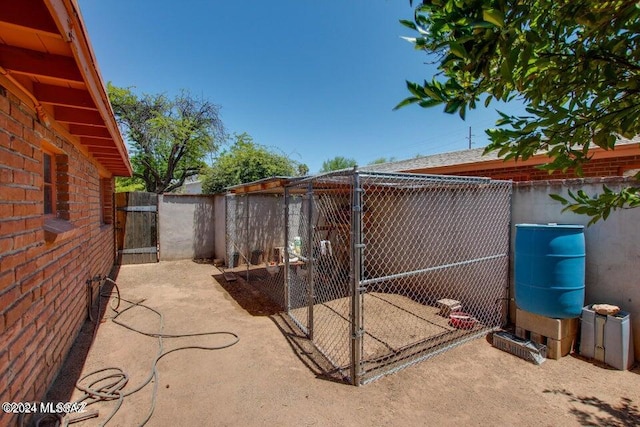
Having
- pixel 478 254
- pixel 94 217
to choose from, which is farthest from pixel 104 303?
pixel 478 254

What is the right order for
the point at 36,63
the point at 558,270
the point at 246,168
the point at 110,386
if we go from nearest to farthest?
the point at 36,63, the point at 110,386, the point at 558,270, the point at 246,168

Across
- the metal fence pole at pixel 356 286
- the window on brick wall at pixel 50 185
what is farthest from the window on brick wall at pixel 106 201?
the metal fence pole at pixel 356 286

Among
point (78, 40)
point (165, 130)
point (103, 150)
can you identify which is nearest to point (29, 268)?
point (78, 40)

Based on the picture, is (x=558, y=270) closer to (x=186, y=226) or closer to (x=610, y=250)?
(x=610, y=250)

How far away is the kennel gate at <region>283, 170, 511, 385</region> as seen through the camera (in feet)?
10.1

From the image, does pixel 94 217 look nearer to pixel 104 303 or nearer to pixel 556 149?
pixel 104 303

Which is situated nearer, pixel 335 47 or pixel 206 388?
pixel 206 388

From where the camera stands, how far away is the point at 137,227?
28.1ft

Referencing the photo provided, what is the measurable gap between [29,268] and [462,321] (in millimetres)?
4716

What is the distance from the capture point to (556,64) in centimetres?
113

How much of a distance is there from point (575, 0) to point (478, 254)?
14.2 feet

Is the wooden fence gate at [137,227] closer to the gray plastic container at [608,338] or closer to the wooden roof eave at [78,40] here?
the wooden roof eave at [78,40]

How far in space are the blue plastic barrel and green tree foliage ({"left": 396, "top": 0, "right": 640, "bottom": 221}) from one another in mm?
2287

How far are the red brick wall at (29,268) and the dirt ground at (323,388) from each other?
0.49m
